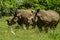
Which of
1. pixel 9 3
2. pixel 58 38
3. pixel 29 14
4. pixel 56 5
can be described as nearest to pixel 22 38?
pixel 58 38

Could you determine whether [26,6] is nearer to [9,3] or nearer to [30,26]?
[9,3]

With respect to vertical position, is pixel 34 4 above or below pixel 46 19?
below

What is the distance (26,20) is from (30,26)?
975 mm

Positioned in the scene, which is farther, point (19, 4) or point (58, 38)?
point (19, 4)

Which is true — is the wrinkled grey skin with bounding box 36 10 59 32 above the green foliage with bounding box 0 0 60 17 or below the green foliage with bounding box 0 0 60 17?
above

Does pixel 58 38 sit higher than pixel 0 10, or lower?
higher

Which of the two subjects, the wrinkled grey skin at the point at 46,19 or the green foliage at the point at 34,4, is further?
the green foliage at the point at 34,4

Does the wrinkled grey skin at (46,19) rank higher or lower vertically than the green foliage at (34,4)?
higher

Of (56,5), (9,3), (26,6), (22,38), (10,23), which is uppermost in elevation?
(22,38)

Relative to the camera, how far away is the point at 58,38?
1157cm

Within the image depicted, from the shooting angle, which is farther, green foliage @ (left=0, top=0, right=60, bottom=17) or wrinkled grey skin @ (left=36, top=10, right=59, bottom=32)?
green foliage @ (left=0, top=0, right=60, bottom=17)

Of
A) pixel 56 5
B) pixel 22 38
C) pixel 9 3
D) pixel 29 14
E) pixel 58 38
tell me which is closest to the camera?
pixel 58 38

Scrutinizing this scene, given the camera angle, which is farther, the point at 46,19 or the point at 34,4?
the point at 34,4

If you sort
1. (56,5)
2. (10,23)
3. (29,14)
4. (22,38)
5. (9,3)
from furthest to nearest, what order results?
(9,3) < (56,5) < (10,23) < (29,14) < (22,38)
